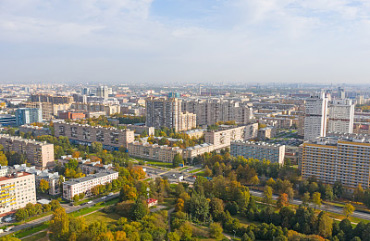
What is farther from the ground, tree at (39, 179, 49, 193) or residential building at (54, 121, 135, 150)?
residential building at (54, 121, 135, 150)

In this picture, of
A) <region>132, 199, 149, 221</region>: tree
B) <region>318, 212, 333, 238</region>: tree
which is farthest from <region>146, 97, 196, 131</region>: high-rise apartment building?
<region>318, 212, 333, 238</region>: tree

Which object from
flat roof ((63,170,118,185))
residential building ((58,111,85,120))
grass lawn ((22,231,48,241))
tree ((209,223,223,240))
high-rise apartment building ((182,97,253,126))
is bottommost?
grass lawn ((22,231,48,241))

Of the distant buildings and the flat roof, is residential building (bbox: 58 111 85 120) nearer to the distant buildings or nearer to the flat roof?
the distant buildings

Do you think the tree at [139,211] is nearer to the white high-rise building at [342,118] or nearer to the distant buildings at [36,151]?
the distant buildings at [36,151]

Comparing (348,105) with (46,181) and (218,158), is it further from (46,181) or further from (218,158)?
(46,181)

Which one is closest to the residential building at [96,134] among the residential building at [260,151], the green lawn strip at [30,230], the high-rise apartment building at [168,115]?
the high-rise apartment building at [168,115]

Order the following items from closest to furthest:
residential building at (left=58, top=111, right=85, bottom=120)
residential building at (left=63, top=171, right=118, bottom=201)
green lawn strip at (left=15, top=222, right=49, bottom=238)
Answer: green lawn strip at (left=15, top=222, right=49, bottom=238) < residential building at (left=63, top=171, right=118, bottom=201) < residential building at (left=58, top=111, right=85, bottom=120)
